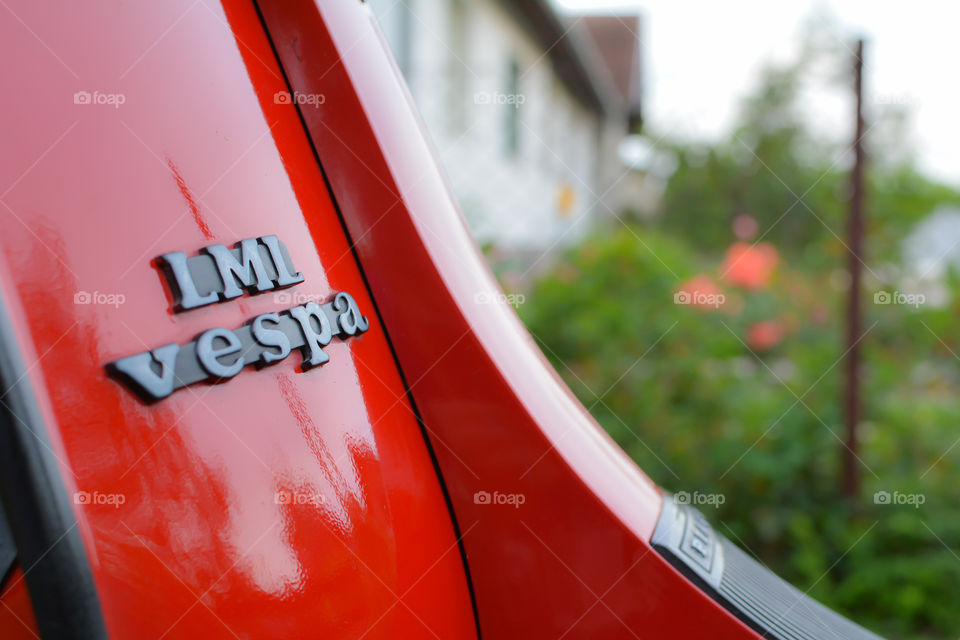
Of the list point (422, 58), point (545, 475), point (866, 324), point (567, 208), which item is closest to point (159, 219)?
point (545, 475)

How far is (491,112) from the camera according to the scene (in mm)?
8883

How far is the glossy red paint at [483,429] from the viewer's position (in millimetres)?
893

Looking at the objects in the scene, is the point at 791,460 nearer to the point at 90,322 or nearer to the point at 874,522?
the point at 874,522

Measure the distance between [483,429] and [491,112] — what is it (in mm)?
8370

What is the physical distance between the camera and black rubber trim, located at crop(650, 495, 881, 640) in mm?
912

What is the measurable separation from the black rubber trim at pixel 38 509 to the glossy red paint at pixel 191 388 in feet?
0.04

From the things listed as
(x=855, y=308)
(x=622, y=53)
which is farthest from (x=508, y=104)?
(x=622, y=53)

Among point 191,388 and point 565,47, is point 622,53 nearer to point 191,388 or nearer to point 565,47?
point 565,47

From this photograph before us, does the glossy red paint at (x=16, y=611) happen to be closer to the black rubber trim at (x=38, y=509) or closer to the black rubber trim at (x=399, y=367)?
the black rubber trim at (x=38, y=509)

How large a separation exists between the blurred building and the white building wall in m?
0.02

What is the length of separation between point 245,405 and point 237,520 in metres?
0.10

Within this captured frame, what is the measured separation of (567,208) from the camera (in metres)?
4.40

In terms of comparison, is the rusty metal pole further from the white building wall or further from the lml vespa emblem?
the lml vespa emblem

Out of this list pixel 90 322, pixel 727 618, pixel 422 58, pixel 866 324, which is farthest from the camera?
pixel 422 58
